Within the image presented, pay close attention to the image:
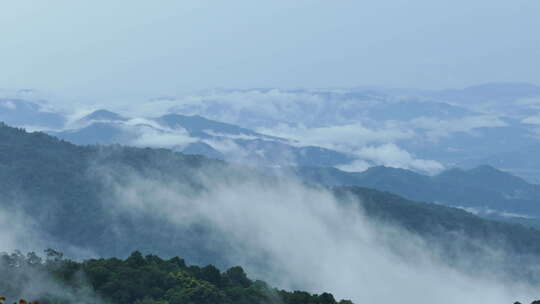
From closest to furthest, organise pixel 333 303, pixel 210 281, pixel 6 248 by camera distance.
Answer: pixel 333 303 → pixel 210 281 → pixel 6 248

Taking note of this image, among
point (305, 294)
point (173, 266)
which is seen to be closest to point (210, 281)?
point (173, 266)

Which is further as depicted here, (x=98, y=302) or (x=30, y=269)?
(x=30, y=269)

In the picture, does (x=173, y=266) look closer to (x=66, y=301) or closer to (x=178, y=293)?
(x=178, y=293)

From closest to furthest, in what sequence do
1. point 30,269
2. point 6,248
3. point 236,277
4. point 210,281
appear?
1. point 30,269
2. point 210,281
3. point 236,277
4. point 6,248

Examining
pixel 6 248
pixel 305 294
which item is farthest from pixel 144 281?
pixel 6 248

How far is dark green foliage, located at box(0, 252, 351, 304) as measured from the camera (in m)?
70.4

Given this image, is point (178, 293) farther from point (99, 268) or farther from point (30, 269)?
point (30, 269)

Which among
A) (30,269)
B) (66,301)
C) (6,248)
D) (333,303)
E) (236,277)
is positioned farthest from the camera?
(6,248)

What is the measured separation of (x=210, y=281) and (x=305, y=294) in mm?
12384

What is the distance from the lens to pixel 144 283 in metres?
74.1

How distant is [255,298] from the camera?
77.2 metres

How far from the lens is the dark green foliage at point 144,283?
7038 centimetres

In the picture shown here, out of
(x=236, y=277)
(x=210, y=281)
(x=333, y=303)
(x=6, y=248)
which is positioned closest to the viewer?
(x=333, y=303)

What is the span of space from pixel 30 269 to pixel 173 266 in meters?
14.2
